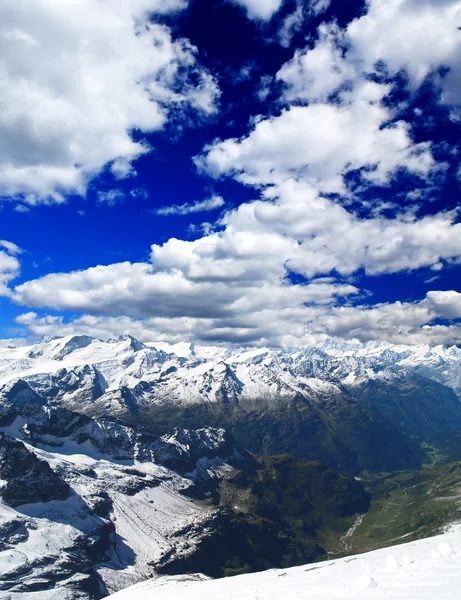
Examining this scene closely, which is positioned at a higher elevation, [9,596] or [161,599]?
[161,599]

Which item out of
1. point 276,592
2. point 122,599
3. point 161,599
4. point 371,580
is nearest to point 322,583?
point 276,592

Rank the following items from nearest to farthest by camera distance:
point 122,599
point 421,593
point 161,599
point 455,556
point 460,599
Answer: point 460,599, point 421,593, point 455,556, point 161,599, point 122,599

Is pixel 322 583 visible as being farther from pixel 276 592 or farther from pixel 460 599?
pixel 460 599

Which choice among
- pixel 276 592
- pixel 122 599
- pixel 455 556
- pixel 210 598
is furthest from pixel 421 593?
pixel 122 599

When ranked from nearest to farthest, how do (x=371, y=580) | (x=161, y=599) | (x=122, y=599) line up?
(x=371, y=580)
(x=161, y=599)
(x=122, y=599)

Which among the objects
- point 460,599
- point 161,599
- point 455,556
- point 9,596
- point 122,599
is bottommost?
point 9,596

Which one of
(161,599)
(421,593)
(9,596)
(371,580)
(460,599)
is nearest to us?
(460,599)

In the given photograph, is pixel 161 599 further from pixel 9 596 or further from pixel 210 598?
pixel 9 596

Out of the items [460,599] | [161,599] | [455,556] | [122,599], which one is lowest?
[122,599]

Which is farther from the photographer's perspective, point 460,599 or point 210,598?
point 210,598
